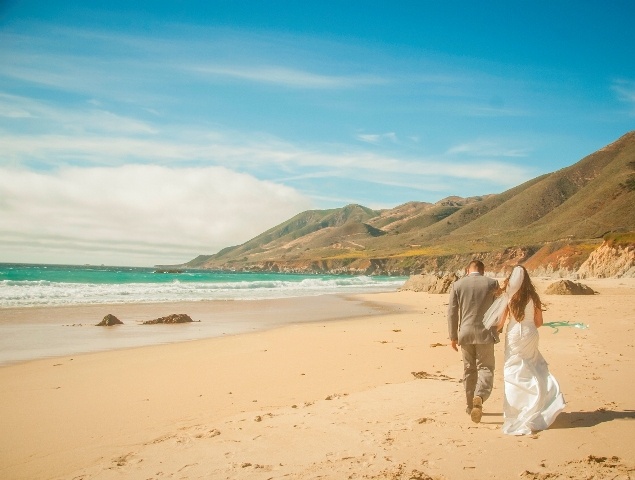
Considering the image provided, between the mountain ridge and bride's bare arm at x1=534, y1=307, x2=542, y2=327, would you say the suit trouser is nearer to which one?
bride's bare arm at x1=534, y1=307, x2=542, y2=327

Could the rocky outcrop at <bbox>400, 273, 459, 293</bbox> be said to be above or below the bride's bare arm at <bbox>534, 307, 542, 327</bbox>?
below

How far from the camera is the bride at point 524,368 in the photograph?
5.34 m

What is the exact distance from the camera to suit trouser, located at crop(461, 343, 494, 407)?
598 centimetres

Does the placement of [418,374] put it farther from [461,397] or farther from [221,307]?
[221,307]

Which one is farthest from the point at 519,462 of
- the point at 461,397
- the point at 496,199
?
the point at 496,199

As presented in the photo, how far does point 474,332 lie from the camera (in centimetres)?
611

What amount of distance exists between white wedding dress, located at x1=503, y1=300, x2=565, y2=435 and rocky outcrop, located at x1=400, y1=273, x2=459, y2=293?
102 ft

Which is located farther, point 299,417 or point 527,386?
point 299,417

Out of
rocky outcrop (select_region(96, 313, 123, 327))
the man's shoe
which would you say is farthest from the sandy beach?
rocky outcrop (select_region(96, 313, 123, 327))

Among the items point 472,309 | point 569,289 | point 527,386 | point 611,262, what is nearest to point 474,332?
point 472,309

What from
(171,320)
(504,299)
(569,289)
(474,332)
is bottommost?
(171,320)

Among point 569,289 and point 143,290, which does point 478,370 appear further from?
point 143,290

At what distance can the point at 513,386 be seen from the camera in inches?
219

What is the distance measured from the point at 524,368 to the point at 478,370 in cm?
71
